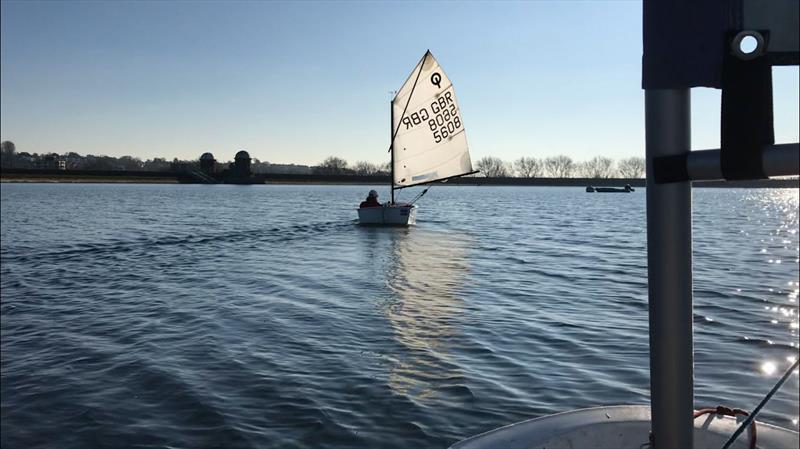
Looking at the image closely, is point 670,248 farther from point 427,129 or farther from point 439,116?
point 439,116

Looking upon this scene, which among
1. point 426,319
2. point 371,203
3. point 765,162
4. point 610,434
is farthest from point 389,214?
point 765,162

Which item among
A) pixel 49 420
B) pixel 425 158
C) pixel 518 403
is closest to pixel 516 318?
pixel 518 403

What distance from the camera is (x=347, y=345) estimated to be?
435 inches

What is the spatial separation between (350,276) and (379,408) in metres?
12.0

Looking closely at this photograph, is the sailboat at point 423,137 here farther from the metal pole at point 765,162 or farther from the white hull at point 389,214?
the metal pole at point 765,162

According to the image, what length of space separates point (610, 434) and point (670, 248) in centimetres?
171

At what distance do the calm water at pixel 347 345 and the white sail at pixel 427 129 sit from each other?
51.0 feet

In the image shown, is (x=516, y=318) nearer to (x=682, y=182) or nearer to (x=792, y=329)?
(x=792, y=329)

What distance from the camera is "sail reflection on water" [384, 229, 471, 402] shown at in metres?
8.99

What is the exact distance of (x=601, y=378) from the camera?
907cm

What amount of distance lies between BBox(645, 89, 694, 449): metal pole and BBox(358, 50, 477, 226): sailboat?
35.9 meters

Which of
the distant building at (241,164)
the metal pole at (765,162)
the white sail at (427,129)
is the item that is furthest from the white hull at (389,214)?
the distant building at (241,164)

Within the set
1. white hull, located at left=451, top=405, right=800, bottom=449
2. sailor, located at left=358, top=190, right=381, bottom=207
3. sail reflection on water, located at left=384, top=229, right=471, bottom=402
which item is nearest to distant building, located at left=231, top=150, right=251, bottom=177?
sailor, located at left=358, top=190, right=381, bottom=207

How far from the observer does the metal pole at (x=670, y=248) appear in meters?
1.90
